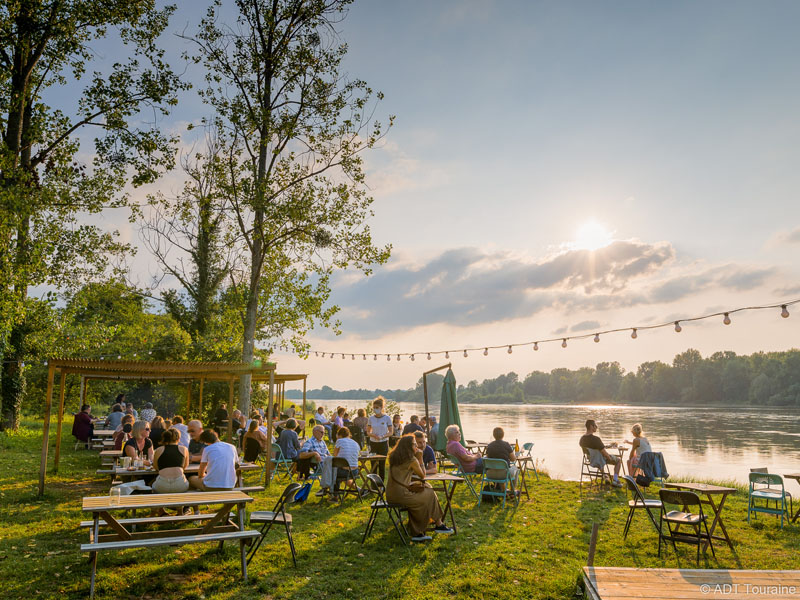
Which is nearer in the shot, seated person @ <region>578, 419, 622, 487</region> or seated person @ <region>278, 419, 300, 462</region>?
seated person @ <region>578, 419, 622, 487</region>

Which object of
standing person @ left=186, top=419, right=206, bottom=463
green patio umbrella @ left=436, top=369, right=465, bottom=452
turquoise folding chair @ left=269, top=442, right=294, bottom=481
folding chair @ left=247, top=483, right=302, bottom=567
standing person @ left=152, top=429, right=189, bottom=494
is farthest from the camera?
green patio umbrella @ left=436, top=369, right=465, bottom=452

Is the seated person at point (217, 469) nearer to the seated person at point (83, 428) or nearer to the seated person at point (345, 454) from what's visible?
the seated person at point (345, 454)

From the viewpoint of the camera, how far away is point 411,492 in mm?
6043

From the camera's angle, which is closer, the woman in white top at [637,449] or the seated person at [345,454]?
the seated person at [345,454]

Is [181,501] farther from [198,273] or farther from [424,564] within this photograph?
[198,273]

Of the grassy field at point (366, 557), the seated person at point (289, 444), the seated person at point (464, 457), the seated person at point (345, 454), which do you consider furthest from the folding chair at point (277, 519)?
the seated person at point (289, 444)

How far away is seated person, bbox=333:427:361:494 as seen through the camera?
26.6 ft

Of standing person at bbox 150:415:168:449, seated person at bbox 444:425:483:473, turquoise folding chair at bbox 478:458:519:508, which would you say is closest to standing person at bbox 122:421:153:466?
standing person at bbox 150:415:168:449

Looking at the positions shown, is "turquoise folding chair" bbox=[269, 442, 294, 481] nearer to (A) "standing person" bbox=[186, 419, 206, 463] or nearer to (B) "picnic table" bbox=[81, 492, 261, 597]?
(A) "standing person" bbox=[186, 419, 206, 463]

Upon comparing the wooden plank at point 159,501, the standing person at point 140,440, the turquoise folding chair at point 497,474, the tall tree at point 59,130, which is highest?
the tall tree at point 59,130

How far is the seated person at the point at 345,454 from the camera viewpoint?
8109mm

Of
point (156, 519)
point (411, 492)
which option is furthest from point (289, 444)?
point (156, 519)

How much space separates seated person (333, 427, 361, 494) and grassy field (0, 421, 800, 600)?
18.6 inches

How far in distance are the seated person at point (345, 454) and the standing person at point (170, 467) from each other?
2.41m
